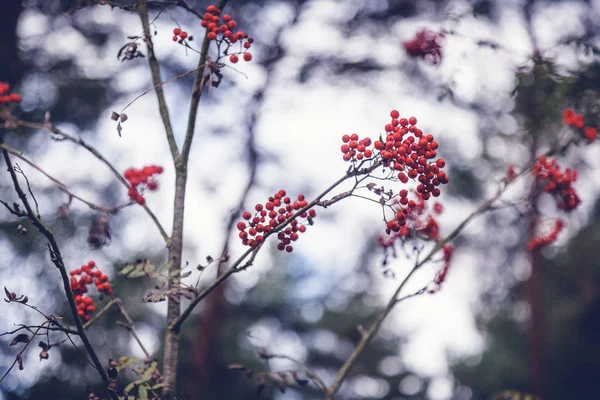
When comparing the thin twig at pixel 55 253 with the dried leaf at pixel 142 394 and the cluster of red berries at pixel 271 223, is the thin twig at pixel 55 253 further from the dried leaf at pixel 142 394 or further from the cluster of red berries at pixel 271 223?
the cluster of red berries at pixel 271 223

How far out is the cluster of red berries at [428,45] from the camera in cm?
351

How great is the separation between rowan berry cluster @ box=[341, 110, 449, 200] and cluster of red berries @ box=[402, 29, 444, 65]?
2.04 m

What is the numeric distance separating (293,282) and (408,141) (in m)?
14.7

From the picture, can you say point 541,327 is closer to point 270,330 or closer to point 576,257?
point 576,257

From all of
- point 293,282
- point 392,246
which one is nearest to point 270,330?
point 293,282

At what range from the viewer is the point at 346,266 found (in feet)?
44.1

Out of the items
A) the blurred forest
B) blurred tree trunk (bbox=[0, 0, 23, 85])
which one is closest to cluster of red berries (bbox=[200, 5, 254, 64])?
the blurred forest

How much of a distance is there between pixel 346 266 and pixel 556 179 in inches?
435

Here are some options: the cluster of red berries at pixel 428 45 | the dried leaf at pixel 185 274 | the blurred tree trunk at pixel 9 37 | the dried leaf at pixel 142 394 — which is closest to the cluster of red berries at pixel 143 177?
the dried leaf at pixel 185 274

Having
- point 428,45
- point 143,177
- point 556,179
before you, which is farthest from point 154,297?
point 428,45

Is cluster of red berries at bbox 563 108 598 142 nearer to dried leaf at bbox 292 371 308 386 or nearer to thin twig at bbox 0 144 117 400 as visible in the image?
dried leaf at bbox 292 371 308 386

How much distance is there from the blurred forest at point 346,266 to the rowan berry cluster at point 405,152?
966mm

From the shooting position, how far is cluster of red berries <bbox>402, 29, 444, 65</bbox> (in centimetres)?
351

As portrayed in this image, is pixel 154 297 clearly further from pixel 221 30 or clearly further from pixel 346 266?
pixel 346 266
